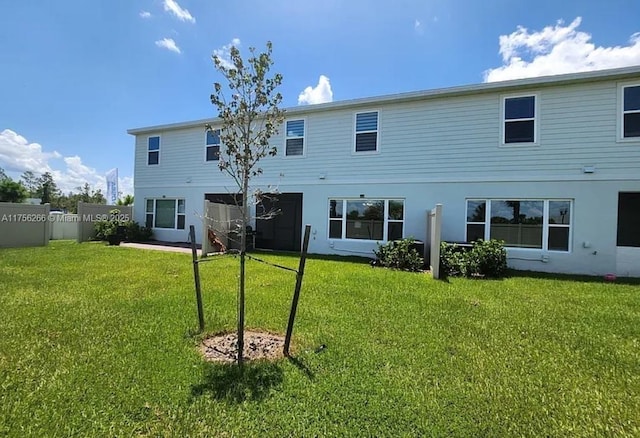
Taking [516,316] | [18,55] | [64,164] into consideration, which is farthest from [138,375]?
[64,164]

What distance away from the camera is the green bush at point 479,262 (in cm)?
891

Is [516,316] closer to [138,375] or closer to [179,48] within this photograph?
[138,375]

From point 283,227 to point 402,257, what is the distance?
5573mm

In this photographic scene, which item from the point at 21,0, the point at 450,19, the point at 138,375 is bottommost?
the point at 138,375

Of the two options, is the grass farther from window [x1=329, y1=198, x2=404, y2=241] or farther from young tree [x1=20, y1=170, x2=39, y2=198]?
young tree [x1=20, y1=170, x2=39, y2=198]

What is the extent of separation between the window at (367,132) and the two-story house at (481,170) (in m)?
0.04

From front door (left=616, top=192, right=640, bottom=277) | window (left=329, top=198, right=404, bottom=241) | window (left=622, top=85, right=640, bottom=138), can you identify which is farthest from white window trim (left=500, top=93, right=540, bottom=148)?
window (left=329, top=198, right=404, bottom=241)

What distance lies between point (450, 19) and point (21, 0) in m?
11.8

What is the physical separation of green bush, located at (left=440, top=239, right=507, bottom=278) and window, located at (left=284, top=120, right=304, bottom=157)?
7015 millimetres

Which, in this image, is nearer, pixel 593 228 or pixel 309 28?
pixel 593 228

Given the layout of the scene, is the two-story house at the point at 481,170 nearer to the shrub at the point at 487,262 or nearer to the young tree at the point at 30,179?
the shrub at the point at 487,262

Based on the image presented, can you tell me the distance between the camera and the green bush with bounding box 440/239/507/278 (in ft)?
29.2

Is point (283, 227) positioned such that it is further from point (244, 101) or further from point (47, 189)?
point (47, 189)

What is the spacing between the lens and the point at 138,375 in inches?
126
